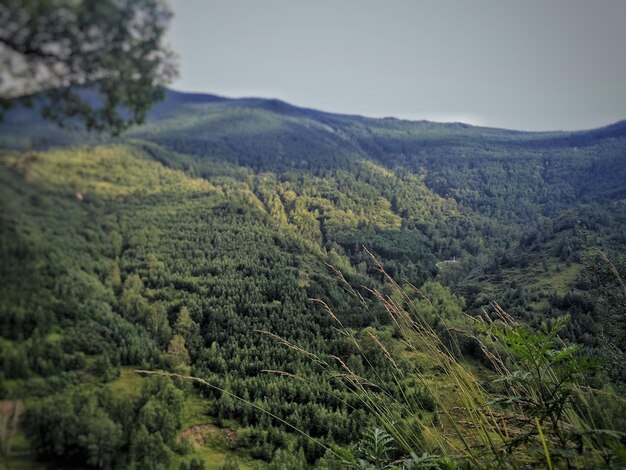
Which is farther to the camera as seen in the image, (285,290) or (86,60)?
(285,290)

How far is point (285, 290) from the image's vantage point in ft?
171

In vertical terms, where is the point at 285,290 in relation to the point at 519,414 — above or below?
below

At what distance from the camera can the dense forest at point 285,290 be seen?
2.61 metres

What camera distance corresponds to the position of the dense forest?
261cm

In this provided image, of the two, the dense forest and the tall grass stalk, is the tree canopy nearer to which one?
the dense forest

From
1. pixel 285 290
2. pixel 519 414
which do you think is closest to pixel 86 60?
pixel 519 414

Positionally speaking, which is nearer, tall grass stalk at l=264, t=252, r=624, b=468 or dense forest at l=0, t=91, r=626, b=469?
tall grass stalk at l=264, t=252, r=624, b=468

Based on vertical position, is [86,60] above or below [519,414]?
above

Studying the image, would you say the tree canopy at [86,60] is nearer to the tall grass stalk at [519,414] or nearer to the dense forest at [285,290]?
the dense forest at [285,290]

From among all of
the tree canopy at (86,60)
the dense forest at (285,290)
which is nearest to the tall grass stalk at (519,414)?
the dense forest at (285,290)

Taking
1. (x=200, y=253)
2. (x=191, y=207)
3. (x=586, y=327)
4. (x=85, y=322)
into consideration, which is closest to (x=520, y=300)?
(x=586, y=327)

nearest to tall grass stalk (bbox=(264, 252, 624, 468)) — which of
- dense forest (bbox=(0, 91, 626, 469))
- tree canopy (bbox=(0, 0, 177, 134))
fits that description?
dense forest (bbox=(0, 91, 626, 469))

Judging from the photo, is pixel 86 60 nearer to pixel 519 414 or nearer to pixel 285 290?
pixel 519 414

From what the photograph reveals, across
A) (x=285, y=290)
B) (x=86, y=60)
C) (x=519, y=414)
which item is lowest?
(x=285, y=290)
